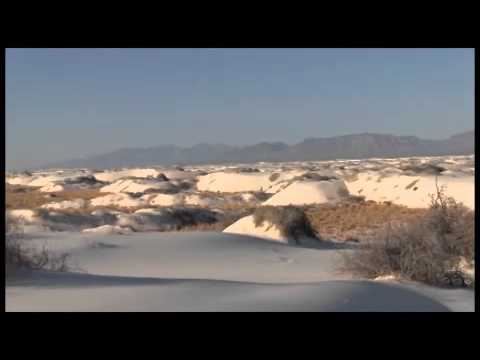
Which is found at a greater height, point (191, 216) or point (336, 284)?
point (191, 216)

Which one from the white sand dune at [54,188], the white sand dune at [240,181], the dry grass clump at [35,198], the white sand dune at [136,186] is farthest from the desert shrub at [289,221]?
the white sand dune at [54,188]

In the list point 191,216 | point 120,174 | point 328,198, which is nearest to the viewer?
point 191,216

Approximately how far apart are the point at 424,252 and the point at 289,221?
8.02m

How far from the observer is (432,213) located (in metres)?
11.9

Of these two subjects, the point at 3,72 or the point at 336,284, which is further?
the point at 336,284

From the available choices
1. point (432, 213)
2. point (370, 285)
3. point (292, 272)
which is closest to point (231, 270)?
point (292, 272)

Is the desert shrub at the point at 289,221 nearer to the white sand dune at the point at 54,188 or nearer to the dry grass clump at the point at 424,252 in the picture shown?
the dry grass clump at the point at 424,252

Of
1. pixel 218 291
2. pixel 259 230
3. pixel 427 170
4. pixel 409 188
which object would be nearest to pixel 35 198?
pixel 409 188

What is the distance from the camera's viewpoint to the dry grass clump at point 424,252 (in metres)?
9.80

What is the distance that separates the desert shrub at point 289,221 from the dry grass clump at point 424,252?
6769 mm
